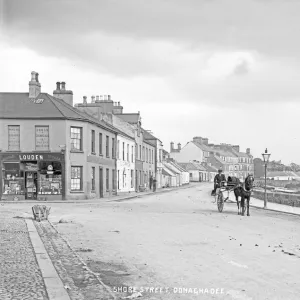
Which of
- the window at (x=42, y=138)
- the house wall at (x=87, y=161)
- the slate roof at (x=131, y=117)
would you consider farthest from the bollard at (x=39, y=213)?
the slate roof at (x=131, y=117)

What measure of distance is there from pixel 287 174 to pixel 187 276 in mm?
167946

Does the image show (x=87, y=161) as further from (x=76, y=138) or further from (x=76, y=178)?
(x=76, y=138)

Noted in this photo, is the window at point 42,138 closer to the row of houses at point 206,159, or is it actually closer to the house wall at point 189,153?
the row of houses at point 206,159

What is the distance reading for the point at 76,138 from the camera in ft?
127

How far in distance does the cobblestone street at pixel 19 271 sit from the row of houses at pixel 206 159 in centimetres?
10634

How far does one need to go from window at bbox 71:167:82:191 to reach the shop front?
1.18 m

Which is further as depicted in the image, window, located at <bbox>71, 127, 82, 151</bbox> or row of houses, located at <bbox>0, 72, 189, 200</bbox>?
window, located at <bbox>71, 127, 82, 151</bbox>

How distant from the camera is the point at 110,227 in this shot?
16172 millimetres

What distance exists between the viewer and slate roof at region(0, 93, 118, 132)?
37.5m

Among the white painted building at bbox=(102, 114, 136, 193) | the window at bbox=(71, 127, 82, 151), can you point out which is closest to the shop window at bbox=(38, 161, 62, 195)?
the window at bbox=(71, 127, 82, 151)

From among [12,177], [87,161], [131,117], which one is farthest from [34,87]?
[131,117]

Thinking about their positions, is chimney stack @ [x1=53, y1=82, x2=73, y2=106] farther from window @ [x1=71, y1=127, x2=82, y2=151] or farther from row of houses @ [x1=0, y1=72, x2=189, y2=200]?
window @ [x1=71, y1=127, x2=82, y2=151]

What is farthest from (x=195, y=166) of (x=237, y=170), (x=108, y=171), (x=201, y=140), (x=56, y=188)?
(x=56, y=188)

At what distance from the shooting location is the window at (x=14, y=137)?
122 feet
